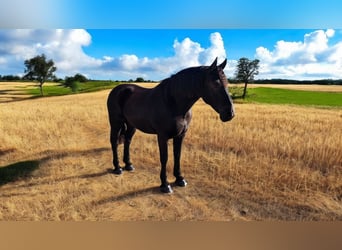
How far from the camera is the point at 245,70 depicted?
3.35 metres

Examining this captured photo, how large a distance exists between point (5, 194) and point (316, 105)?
4.17 metres

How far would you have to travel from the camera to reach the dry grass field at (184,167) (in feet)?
10.5

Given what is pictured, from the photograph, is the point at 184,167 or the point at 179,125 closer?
the point at 179,125

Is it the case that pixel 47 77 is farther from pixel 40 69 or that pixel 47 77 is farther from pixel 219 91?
pixel 219 91

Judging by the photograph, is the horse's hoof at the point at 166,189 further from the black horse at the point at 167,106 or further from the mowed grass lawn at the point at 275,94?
the mowed grass lawn at the point at 275,94

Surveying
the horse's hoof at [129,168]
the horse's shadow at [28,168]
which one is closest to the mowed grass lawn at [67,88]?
the horse's shadow at [28,168]

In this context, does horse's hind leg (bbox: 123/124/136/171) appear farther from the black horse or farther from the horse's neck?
the horse's neck

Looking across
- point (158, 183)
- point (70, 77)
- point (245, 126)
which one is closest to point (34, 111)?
point (70, 77)

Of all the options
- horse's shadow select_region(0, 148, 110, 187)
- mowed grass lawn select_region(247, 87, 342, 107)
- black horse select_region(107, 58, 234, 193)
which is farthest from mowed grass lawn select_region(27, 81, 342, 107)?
horse's shadow select_region(0, 148, 110, 187)

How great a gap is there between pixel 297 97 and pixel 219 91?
1.95 m

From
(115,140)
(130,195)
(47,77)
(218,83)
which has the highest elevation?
(47,77)

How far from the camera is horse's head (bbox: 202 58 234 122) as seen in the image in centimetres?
255

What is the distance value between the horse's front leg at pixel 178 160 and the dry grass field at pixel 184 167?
9 cm

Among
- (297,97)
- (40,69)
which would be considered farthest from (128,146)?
(297,97)
